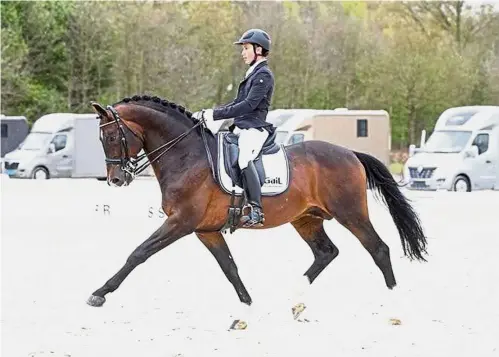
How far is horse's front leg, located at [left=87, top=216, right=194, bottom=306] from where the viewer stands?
278 inches

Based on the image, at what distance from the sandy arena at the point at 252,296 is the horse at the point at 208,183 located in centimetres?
38

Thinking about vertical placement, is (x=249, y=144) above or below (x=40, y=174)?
above

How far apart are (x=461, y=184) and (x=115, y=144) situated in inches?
735

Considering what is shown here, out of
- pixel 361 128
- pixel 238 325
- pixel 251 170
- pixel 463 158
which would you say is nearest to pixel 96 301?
pixel 238 325

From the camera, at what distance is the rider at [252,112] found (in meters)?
7.47

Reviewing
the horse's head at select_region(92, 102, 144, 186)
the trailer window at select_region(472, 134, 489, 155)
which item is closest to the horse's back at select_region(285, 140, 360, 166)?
the horse's head at select_region(92, 102, 144, 186)

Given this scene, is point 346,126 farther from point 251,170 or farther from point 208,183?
point 208,183

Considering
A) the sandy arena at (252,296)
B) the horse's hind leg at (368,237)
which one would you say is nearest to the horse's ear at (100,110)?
the sandy arena at (252,296)

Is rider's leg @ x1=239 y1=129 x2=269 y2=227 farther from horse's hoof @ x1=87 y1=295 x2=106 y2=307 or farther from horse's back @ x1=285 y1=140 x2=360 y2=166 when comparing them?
horse's hoof @ x1=87 y1=295 x2=106 y2=307

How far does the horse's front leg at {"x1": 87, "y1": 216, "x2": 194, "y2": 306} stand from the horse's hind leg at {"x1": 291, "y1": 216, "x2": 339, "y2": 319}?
122 centimetres

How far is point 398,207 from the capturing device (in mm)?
Answer: 8508

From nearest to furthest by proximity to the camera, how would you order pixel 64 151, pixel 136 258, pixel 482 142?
pixel 136 258 < pixel 482 142 < pixel 64 151

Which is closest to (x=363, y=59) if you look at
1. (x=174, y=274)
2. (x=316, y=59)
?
(x=316, y=59)

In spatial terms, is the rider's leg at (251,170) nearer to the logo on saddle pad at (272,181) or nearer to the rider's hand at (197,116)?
the logo on saddle pad at (272,181)
